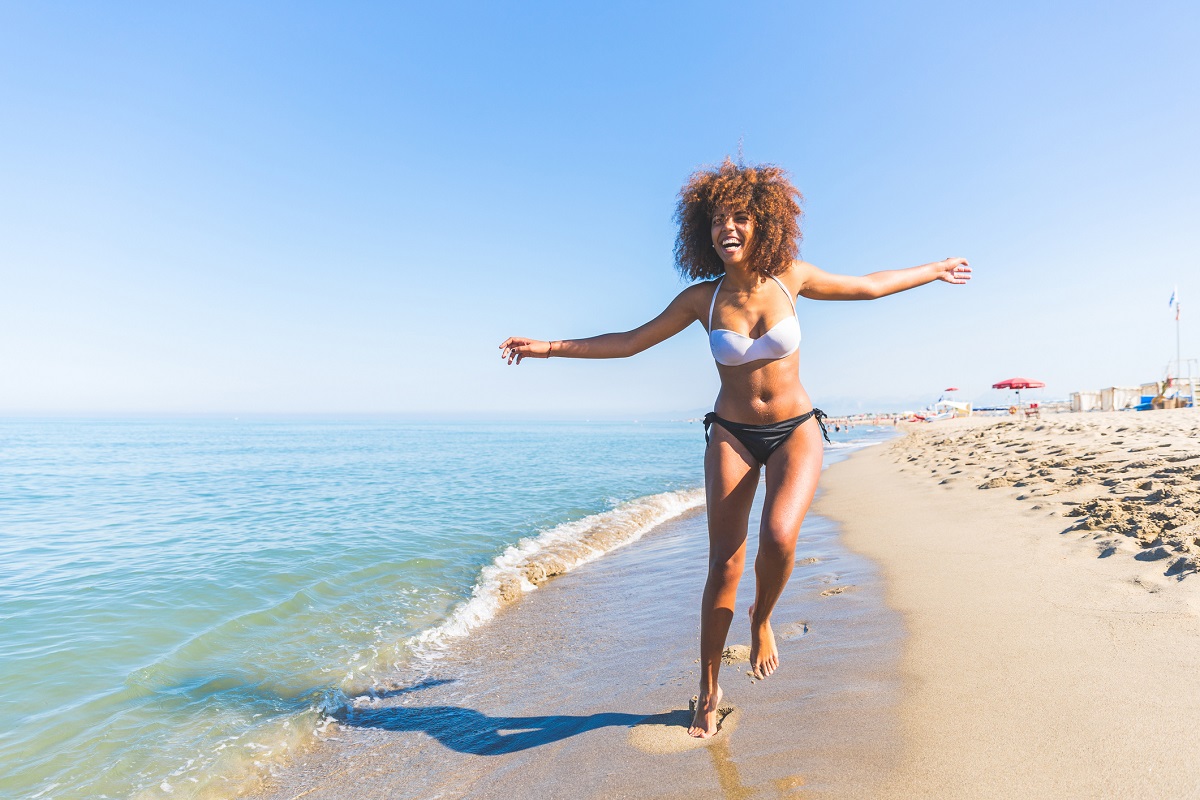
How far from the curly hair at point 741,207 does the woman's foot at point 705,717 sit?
223 cm

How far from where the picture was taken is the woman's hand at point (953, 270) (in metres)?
3.79

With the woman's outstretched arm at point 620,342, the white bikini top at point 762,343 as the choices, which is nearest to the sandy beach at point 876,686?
the white bikini top at point 762,343

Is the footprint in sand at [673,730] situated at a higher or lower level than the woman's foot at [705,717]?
lower

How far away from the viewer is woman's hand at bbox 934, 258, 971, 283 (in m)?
3.79

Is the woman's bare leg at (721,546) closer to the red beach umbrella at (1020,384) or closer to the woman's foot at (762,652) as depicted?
the woman's foot at (762,652)

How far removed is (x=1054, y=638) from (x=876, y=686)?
3.72 ft

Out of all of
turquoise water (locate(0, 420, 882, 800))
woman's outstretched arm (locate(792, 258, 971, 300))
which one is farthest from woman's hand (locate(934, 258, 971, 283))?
turquoise water (locate(0, 420, 882, 800))

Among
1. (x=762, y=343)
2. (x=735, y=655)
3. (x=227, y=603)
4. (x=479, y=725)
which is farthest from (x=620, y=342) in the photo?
(x=227, y=603)

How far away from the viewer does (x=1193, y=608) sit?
11.7 feet

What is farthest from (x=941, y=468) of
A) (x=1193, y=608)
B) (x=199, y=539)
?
(x=199, y=539)

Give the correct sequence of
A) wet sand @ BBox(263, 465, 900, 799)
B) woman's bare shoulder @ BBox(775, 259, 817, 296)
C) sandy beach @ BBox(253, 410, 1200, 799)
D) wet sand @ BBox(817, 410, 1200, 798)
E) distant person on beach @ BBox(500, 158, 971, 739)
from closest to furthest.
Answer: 1. wet sand @ BBox(817, 410, 1200, 798)
2. sandy beach @ BBox(253, 410, 1200, 799)
3. wet sand @ BBox(263, 465, 900, 799)
4. distant person on beach @ BBox(500, 158, 971, 739)
5. woman's bare shoulder @ BBox(775, 259, 817, 296)

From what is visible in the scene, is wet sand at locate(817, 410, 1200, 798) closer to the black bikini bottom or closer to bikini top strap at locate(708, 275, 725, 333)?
the black bikini bottom

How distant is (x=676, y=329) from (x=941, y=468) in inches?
495

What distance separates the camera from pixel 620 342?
3.48 meters
